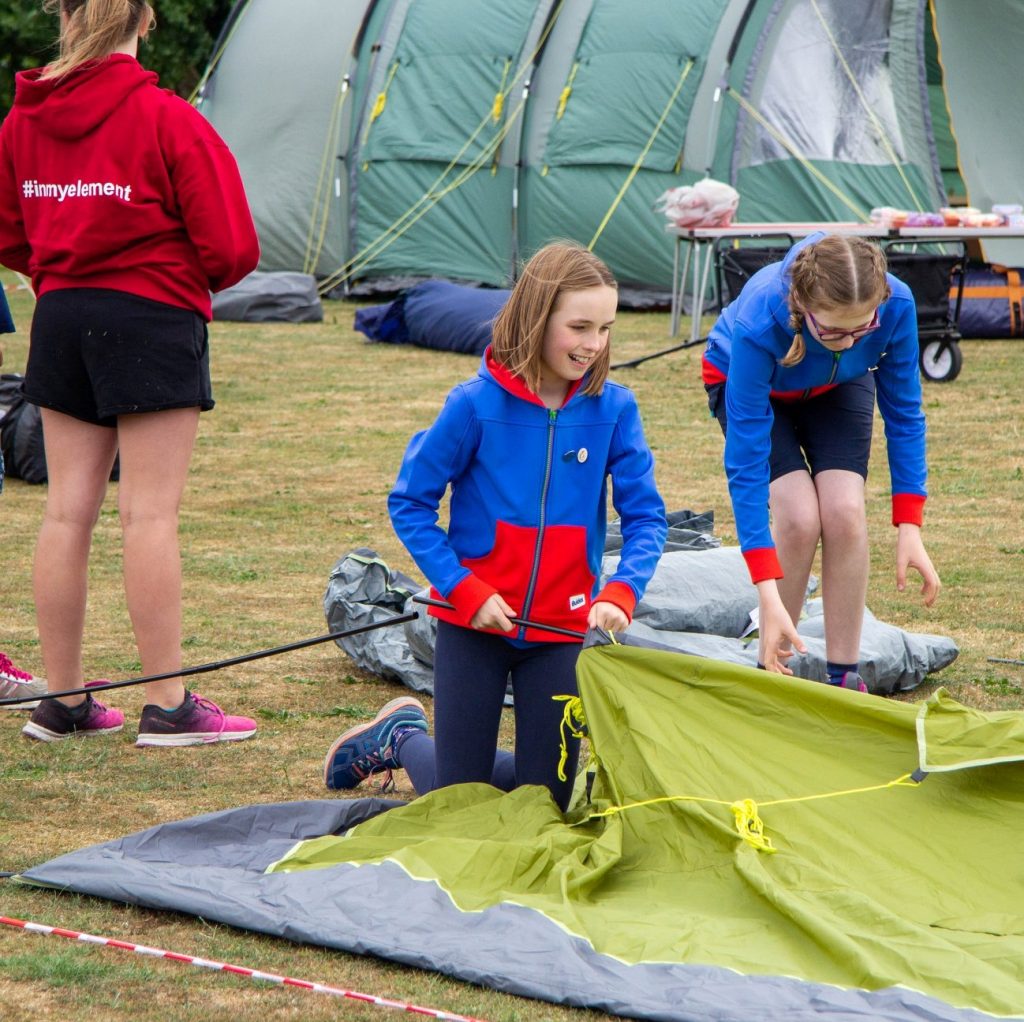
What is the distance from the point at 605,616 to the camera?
3.11 m

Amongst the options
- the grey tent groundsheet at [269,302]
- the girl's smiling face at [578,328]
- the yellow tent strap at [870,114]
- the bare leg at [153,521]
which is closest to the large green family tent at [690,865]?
the girl's smiling face at [578,328]

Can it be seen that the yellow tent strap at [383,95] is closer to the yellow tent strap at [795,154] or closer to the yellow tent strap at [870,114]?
the yellow tent strap at [795,154]

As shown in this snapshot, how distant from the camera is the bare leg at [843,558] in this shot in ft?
12.9

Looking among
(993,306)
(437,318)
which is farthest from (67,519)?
(993,306)

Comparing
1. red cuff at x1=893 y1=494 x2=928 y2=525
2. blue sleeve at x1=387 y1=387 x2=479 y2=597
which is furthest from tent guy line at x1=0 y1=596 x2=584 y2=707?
red cuff at x1=893 y1=494 x2=928 y2=525

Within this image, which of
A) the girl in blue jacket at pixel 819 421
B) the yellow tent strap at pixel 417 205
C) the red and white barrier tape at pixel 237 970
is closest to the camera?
the red and white barrier tape at pixel 237 970

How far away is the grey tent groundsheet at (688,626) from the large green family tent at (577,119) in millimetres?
8700

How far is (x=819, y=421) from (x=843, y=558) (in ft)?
1.17

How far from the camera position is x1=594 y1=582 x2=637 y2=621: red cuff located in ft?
10.2

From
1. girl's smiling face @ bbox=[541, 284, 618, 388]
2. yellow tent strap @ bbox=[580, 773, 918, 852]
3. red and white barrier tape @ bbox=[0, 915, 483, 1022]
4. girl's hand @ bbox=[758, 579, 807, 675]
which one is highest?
girl's smiling face @ bbox=[541, 284, 618, 388]

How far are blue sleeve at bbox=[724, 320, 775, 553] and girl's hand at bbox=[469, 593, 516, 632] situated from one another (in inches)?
29.8

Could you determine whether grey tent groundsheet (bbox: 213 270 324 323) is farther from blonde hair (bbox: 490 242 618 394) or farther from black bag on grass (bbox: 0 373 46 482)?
blonde hair (bbox: 490 242 618 394)

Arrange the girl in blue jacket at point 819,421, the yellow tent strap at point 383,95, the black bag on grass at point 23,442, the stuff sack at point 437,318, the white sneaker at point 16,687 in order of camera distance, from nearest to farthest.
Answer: the girl in blue jacket at point 819,421 < the white sneaker at point 16,687 < the black bag on grass at point 23,442 < the stuff sack at point 437,318 < the yellow tent strap at point 383,95

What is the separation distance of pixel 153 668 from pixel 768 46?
10.1 m
